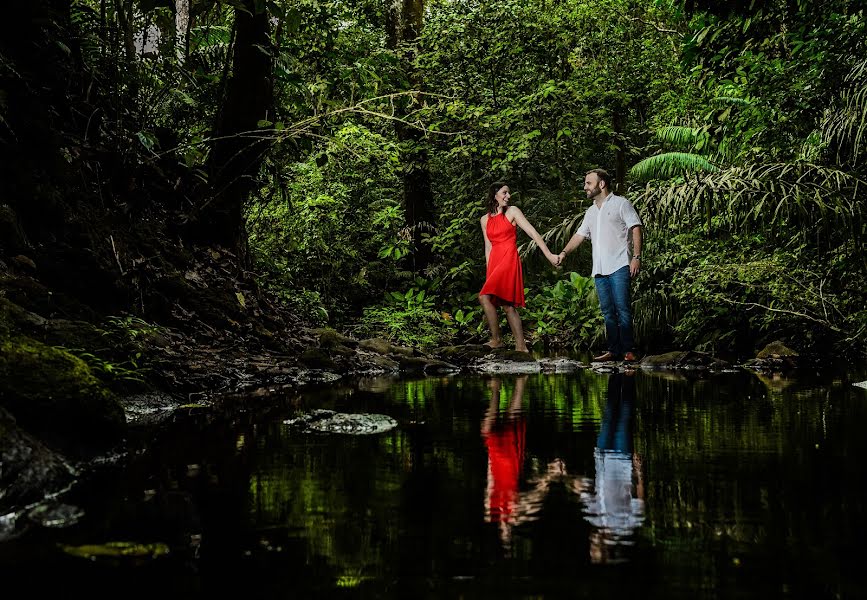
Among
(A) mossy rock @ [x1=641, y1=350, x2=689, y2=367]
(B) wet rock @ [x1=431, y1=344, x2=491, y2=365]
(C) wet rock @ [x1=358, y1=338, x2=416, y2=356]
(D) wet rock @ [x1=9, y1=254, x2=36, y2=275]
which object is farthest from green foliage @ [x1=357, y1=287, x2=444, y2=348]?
(D) wet rock @ [x1=9, y1=254, x2=36, y2=275]

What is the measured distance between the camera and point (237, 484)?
2.99m

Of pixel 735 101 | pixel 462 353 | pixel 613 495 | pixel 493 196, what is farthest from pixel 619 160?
pixel 613 495

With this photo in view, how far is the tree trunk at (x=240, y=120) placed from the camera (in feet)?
33.1

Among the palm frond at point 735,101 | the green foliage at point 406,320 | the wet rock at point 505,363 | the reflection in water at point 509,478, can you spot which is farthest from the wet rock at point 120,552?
the green foliage at point 406,320

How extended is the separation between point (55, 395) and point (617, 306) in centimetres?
782

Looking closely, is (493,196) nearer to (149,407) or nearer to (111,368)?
(149,407)

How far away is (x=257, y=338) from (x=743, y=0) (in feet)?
19.1

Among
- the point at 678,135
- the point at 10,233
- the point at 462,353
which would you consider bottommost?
the point at 462,353

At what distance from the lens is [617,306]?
33.7 ft

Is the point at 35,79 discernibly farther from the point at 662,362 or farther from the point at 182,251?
the point at 662,362

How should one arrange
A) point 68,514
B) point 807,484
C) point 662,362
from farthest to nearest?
point 662,362, point 807,484, point 68,514

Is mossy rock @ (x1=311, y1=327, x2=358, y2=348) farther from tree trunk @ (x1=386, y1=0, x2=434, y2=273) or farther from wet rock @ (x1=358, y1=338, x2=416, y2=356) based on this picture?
tree trunk @ (x1=386, y1=0, x2=434, y2=273)

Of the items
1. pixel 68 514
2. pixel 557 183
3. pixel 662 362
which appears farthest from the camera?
pixel 557 183

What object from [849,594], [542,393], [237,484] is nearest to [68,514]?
[237,484]
